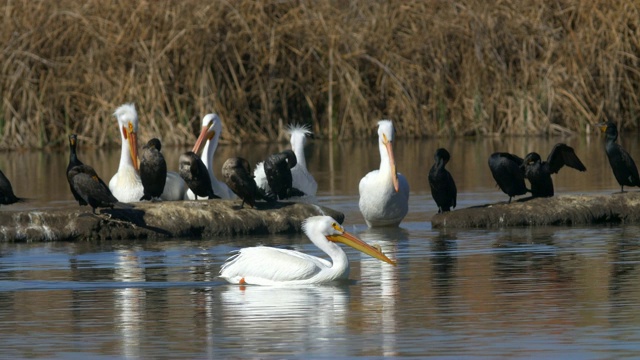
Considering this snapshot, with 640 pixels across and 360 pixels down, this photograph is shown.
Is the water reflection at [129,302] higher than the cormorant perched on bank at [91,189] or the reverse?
the reverse

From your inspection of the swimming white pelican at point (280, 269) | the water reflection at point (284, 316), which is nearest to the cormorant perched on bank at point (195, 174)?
the swimming white pelican at point (280, 269)

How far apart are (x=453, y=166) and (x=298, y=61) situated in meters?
6.00

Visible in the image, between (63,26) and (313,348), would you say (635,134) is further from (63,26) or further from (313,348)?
(313,348)

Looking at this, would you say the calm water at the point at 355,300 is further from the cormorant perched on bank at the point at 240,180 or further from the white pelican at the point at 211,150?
the white pelican at the point at 211,150

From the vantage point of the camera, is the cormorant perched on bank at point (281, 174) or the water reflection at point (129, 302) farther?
the cormorant perched on bank at point (281, 174)

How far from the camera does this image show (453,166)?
22.1 meters

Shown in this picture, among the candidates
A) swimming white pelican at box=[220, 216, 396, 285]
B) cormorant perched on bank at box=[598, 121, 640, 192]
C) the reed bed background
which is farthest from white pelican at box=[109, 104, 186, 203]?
the reed bed background

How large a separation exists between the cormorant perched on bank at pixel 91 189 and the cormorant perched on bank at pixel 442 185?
3.06 meters

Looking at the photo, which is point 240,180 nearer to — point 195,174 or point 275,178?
point 195,174

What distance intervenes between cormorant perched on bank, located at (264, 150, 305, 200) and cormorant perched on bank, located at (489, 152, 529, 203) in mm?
2076

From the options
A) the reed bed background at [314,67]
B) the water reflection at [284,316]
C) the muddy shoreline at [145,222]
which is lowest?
the water reflection at [284,316]

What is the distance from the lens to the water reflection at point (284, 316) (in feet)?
26.4

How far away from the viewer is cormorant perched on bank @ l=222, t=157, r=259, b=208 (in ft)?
44.9

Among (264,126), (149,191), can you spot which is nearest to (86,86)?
(264,126)
